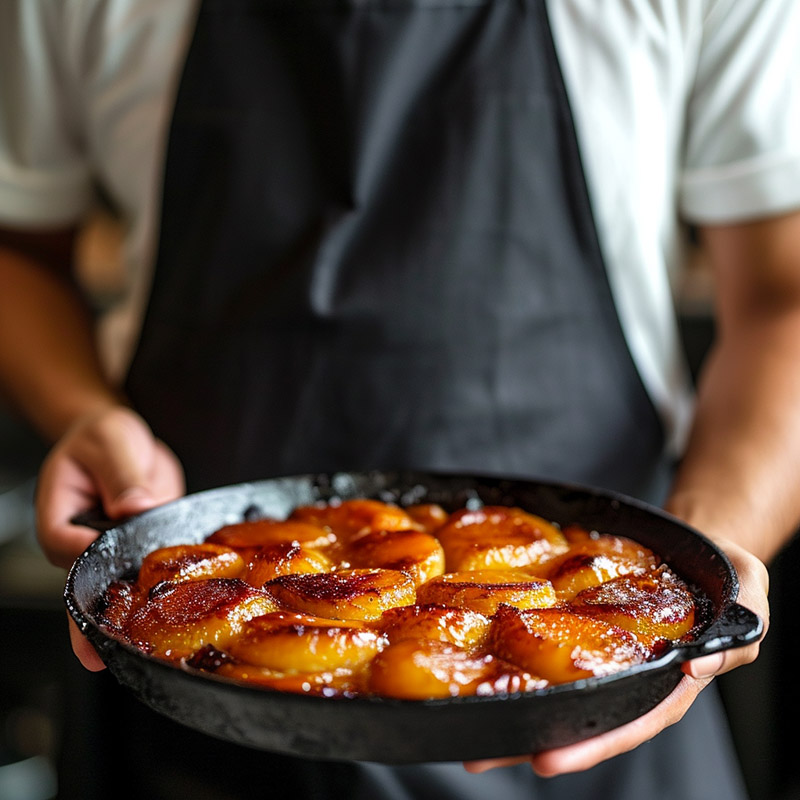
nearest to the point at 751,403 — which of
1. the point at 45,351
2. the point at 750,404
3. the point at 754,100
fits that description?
the point at 750,404

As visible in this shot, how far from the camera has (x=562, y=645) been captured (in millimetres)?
875

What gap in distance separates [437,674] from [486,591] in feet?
0.63

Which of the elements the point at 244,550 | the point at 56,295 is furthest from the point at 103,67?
the point at 244,550

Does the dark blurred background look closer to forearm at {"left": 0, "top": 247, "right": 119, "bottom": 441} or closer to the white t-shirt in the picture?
forearm at {"left": 0, "top": 247, "right": 119, "bottom": 441}

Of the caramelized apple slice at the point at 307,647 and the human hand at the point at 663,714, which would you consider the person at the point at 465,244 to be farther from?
the caramelized apple slice at the point at 307,647

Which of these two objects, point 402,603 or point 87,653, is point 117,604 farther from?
point 402,603

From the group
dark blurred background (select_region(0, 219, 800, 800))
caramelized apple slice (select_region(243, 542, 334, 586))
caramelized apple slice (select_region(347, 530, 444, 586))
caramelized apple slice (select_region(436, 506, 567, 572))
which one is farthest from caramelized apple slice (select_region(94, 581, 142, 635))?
dark blurred background (select_region(0, 219, 800, 800))

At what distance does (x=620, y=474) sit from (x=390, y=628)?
2.75 feet

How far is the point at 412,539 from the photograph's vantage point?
1158 mm

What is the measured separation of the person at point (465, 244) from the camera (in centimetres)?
153

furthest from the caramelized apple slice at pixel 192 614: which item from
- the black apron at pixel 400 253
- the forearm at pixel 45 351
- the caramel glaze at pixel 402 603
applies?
the forearm at pixel 45 351

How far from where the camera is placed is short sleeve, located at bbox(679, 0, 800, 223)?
4.96ft

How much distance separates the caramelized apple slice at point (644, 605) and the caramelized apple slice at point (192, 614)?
36 cm

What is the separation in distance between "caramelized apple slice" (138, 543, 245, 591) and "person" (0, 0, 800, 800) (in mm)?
333
